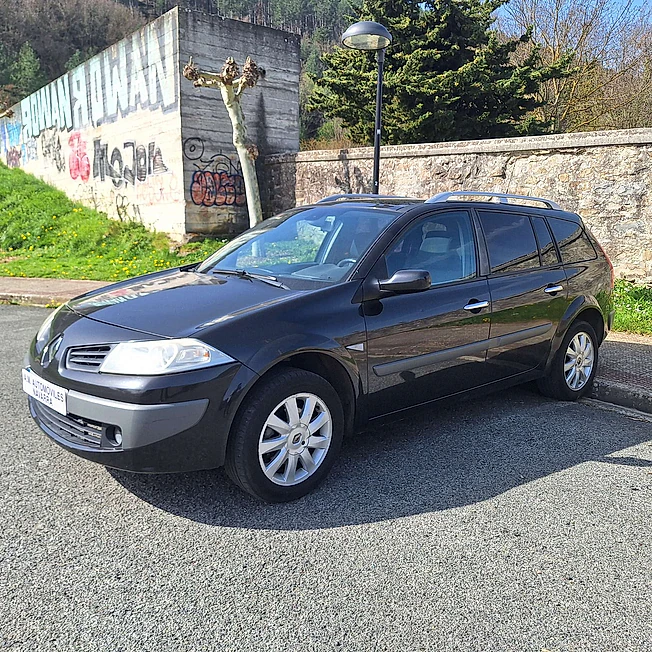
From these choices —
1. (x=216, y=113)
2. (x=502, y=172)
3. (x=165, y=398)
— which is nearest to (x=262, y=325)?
(x=165, y=398)

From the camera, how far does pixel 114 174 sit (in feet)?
54.0

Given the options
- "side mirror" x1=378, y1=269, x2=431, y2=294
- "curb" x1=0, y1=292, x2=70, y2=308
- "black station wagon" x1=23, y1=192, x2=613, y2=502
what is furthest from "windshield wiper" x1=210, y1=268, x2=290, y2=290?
"curb" x1=0, y1=292, x2=70, y2=308

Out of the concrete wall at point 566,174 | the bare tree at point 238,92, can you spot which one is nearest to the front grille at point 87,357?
the concrete wall at point 566,174

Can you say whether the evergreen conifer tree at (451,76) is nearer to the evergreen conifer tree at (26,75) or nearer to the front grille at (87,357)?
the front grille at (87,357)

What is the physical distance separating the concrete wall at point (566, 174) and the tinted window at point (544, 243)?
514cm

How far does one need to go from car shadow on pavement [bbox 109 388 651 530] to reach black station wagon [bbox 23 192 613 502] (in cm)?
19

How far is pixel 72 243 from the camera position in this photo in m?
15.7

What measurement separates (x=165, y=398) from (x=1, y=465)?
1470 millimetres

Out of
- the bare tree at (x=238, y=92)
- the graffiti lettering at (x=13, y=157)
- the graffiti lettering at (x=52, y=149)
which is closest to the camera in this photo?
the bare tree at (x=238, y=92)

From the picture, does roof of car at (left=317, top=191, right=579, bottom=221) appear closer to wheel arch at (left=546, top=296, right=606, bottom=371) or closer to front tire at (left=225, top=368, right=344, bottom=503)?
wheel arch at (left=546, top=296, right=606, bottom=371)

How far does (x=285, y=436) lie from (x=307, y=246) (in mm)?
1479

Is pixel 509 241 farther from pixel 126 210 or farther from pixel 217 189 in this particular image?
pixel 126 210

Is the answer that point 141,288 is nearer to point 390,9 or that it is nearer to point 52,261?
point 52,261

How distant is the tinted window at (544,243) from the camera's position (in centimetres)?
500
